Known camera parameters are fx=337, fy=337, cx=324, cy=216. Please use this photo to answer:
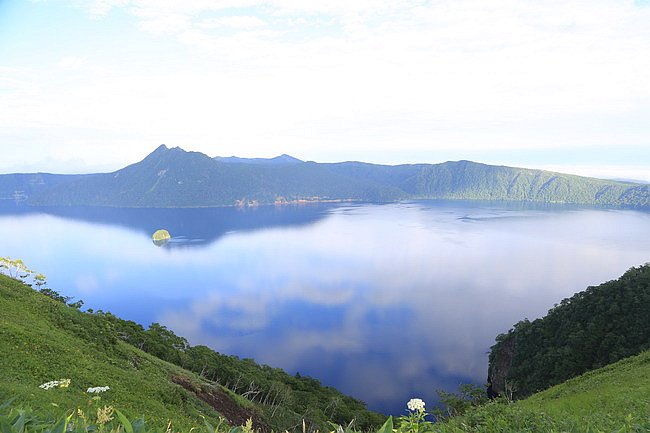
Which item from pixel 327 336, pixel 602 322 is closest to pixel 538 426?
pixel 602 322

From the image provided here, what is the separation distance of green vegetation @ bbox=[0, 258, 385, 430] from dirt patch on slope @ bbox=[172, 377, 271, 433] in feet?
0.32

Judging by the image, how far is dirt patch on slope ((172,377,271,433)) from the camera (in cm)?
2297

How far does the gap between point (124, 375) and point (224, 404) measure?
1046 cm

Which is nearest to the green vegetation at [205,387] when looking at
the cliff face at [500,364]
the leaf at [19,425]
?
the leaf at [19,425]

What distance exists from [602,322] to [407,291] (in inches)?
2257

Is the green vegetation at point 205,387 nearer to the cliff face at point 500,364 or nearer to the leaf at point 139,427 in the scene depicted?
the leaf at point 139,427

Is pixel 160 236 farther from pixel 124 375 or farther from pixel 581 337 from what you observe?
pixel 581 337

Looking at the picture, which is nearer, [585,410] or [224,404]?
[585,410]

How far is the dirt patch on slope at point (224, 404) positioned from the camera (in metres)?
23.0

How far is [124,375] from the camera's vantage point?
54.5 feet

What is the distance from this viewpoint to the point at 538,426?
586 cm

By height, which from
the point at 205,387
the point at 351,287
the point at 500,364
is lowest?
the point at 351,287

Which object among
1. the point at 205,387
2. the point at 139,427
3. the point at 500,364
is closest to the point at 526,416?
the point at 139,427

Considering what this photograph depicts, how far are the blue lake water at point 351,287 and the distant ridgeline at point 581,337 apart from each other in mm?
12424
